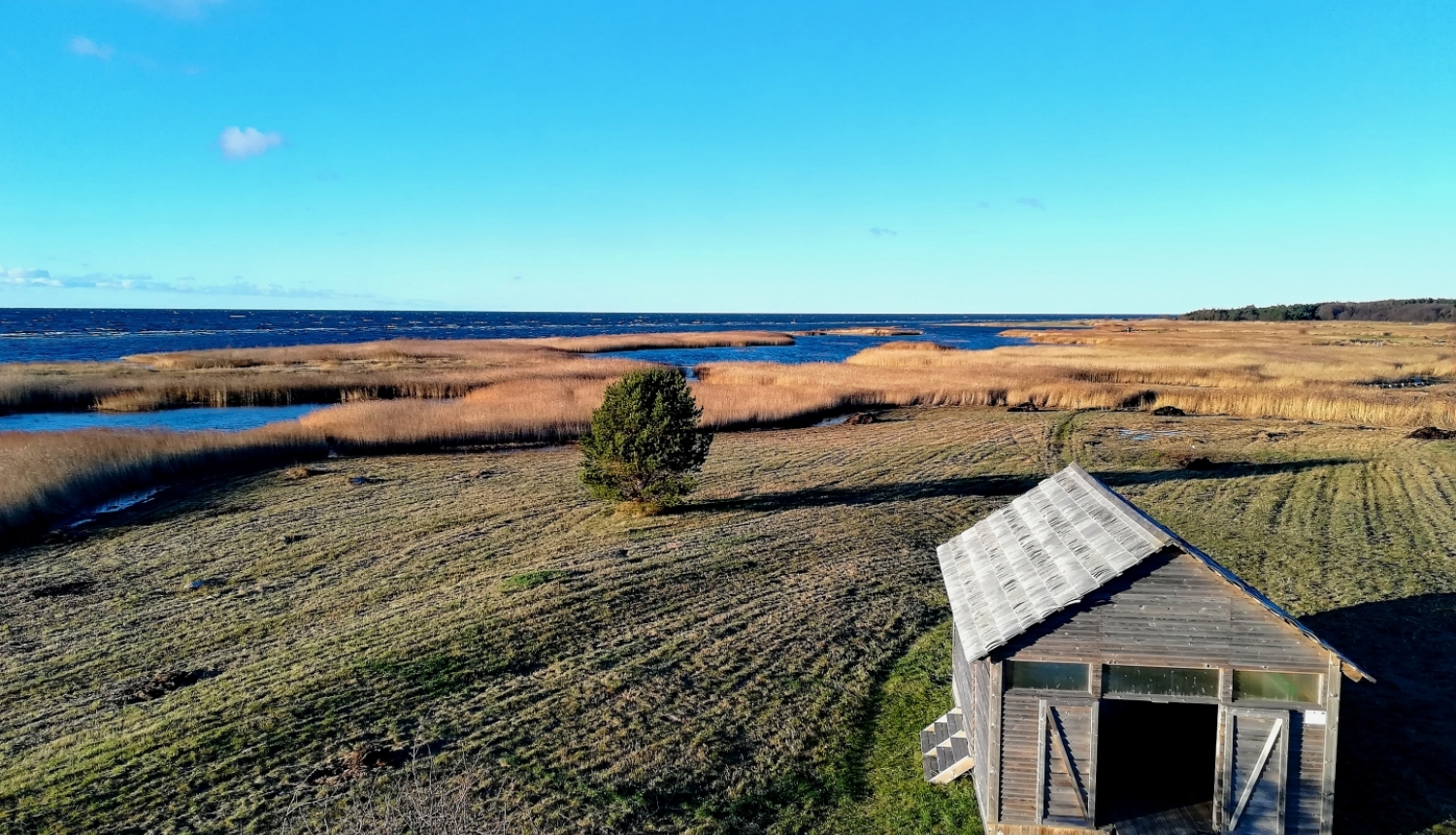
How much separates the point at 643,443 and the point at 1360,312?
226720mm

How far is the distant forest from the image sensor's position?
545ft

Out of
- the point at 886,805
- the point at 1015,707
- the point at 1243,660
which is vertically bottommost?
the point at 886,805

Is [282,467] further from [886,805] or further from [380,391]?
[886,805]

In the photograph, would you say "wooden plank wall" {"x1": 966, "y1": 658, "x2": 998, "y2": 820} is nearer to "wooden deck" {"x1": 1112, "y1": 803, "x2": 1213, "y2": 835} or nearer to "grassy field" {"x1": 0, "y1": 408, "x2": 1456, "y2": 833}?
"grassy field" {"x1": 0, "y1": 408, "x2": 1456, "y2": 833}

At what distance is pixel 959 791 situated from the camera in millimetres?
9273

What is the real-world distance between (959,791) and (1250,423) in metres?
34.1

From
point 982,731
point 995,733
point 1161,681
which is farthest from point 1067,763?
point 1161,681

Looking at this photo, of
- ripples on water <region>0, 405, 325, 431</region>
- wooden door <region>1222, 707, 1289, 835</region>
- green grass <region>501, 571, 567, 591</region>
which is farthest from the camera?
ripples on water <region>0, 405, 325, 431</region>

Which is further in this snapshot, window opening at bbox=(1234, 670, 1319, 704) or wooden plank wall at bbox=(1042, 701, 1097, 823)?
wooden plank wall at bbox=(1042, 701, 1097, 823)

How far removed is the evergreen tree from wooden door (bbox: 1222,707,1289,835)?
49.4 ft

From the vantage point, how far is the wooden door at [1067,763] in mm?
7996

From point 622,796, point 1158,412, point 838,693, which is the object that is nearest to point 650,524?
point 838,693

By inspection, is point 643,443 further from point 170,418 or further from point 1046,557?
point 170,418

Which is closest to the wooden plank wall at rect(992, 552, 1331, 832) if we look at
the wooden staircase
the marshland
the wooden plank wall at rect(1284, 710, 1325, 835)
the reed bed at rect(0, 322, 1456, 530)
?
the wooden plank wall at rect(1284, 710, 1325, 835)
